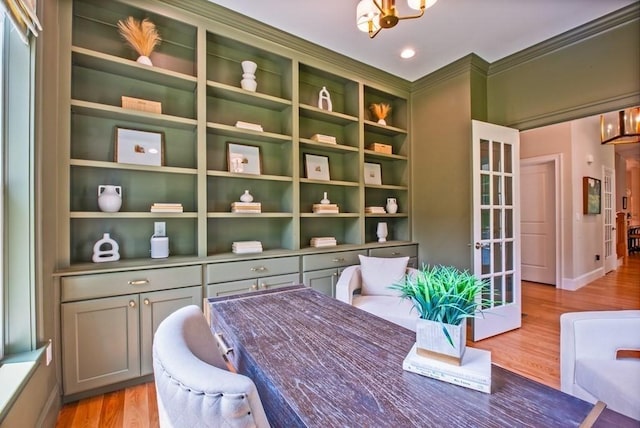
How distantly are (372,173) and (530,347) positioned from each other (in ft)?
7.72

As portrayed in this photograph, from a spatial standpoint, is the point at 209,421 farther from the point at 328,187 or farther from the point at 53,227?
the point at 328,187

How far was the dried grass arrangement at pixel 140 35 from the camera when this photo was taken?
7.19 ft

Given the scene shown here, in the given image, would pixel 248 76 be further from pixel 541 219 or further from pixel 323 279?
pixel 541 219

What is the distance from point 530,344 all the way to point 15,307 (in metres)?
3.77

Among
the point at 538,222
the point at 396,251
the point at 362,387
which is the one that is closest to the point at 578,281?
the point at 538,222

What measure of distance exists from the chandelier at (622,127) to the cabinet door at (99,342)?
5478 millimetres

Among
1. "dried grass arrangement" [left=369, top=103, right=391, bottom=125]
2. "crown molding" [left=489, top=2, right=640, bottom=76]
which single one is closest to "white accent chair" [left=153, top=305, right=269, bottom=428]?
"dried grass arrangement" [left=369, top=103, right=391, bottom=125]

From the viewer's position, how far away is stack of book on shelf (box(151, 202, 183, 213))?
7.51 ft

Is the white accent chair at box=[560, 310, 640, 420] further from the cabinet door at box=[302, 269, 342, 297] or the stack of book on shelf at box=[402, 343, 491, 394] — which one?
the cabinet door at box=[302, 269, 342, 297]

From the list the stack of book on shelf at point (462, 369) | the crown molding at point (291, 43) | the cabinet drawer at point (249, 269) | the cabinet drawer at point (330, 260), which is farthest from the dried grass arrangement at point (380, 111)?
the stack of book on shelf at point (462, 369)

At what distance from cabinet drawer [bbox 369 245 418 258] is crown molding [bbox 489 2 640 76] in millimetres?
2173

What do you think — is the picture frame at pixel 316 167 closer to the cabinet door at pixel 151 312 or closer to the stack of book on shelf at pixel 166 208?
the stack of book on shelf at pixel 166 208

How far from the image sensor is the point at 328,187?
3.52 meters

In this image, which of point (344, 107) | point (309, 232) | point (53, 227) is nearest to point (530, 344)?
point (309, 232)
